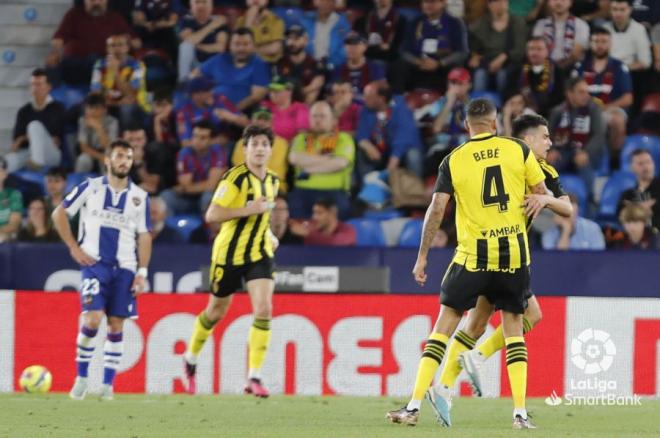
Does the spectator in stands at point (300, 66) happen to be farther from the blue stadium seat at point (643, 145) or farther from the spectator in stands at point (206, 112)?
the blue stadium seat at point (643, 145)

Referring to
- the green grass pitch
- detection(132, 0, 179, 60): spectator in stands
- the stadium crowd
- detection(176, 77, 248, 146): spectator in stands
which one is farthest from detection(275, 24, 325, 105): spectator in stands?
the green grass pitch

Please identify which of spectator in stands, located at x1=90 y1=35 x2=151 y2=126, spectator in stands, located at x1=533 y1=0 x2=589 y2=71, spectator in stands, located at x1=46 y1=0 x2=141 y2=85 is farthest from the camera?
spectator in stands, located at x1=46 y1=0 x2=141 y2=85

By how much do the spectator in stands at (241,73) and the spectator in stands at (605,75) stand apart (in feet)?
11.6

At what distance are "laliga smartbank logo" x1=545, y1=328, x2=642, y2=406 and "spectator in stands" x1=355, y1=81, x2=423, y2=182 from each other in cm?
339

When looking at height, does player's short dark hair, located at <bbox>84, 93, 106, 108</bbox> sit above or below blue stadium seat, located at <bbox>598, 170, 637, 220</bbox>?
above

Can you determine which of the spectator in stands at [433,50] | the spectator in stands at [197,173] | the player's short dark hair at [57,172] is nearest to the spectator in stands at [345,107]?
the spectator in stands at [433,50]

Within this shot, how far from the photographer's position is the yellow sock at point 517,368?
7867 mm

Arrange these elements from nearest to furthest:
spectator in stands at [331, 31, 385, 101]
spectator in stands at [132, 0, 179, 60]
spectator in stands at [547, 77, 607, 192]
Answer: spectator in stands at [547, 77, 607, 192] < spectator in stands at [331, 31, 385, 101] < spectator in stands at [132, 0, 179, 60]

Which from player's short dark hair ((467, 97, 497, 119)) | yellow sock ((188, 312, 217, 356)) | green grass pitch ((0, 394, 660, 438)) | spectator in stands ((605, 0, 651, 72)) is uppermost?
spectator in stands ((605, 0, 651, 72))

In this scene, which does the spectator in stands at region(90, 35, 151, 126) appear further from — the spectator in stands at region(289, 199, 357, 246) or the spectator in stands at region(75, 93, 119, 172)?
the spectator in stands at region(289, 199, 357, 246)

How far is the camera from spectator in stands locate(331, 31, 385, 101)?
15.3m

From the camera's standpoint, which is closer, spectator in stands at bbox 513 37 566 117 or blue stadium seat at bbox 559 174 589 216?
blue stadium seat at bbox 559 174 589 216

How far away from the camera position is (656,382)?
11703mm

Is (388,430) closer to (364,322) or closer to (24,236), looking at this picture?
(364,322)
